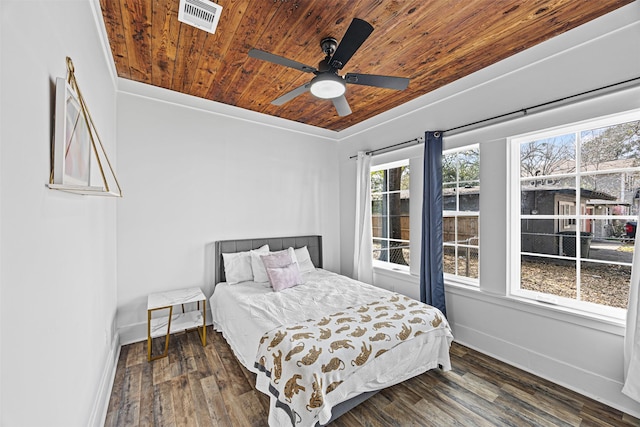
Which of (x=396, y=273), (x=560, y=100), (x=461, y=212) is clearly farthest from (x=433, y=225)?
(x=560, y=100)

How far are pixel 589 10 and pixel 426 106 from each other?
1516mm

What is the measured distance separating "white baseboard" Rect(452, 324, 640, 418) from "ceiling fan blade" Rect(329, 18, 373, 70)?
2.87 meters

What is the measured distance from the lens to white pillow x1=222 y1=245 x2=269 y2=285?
10.9 ft

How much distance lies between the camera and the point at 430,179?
10.2ft

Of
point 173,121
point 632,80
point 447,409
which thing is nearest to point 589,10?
point 632,80

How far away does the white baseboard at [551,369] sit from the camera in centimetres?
201

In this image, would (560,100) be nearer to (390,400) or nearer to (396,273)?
(396,273)

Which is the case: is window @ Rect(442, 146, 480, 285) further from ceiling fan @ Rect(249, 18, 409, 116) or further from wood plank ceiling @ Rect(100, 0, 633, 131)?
ceiling fan @ Rect(249, 18, 409, 116)

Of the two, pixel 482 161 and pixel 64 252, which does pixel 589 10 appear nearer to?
pixel 482 161

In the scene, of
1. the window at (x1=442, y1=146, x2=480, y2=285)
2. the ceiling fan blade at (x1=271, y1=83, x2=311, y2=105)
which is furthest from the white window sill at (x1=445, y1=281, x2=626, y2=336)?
the ceiling fan blade at (x1=271, y1=83, x2=311, y2=105)

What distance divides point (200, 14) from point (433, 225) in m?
2.85

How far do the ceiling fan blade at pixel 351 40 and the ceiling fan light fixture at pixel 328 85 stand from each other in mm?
122

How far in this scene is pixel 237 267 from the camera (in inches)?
132

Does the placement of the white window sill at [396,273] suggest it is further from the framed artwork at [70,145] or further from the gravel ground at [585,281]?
the framed artwork at [70,145]
